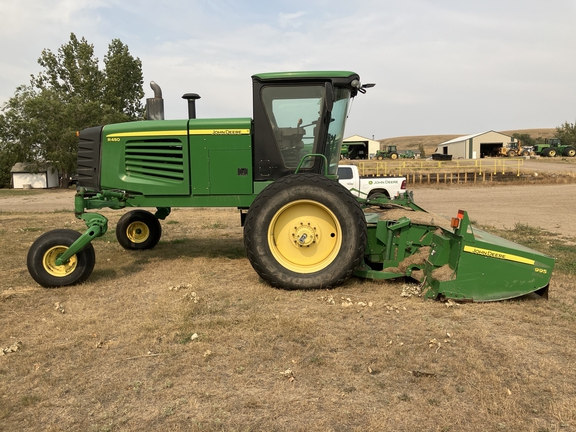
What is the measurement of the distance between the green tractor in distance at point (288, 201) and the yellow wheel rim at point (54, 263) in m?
0.01

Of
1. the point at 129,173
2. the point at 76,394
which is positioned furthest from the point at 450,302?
the point at 129,173

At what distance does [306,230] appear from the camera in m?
5.17

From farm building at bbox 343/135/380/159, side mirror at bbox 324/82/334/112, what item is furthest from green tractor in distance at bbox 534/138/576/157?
side mirror at bbox 324/82/334/112

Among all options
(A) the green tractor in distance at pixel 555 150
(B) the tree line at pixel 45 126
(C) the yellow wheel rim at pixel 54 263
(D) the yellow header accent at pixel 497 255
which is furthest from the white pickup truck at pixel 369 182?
(A) the green tractor in distance at pixel 555 150

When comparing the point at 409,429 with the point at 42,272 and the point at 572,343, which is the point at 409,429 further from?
the point at 42,272

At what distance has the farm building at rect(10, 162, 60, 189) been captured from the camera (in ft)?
123

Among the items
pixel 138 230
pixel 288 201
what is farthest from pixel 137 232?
pixel 288 201

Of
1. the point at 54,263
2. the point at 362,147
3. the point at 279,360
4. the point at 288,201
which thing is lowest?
the point at 279,360

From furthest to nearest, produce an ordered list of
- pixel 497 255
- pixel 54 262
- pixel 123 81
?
Result: pixel 123 81
pixel 54 262
pixel 497 255

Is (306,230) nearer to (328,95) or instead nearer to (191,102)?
(328,95)

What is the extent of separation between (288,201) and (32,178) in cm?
3925

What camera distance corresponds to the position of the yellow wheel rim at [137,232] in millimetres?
7977

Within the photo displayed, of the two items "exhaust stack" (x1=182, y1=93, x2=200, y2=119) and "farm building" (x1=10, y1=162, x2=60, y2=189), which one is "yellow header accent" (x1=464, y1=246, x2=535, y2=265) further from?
"farm building" (x1=10, y1=162, x2=60, y2=189)

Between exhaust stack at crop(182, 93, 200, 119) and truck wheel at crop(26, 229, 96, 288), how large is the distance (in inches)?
90.7
